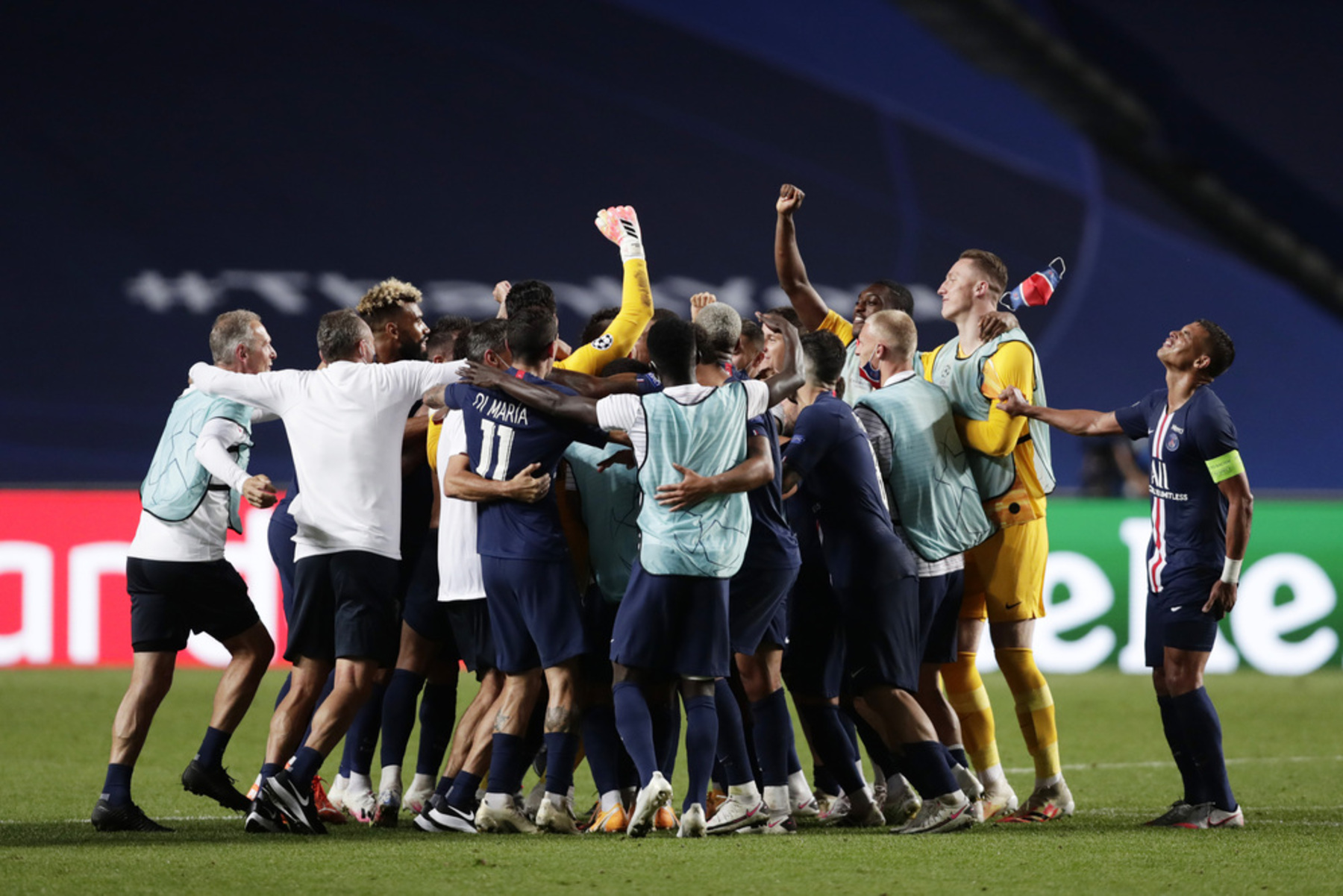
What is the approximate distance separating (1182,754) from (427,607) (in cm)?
299

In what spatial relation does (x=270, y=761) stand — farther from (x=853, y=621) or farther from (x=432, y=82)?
(x=432, y=82)

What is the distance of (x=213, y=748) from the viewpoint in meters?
6.20

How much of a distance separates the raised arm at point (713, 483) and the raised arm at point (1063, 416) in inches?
48.8

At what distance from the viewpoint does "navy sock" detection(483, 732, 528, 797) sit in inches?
231

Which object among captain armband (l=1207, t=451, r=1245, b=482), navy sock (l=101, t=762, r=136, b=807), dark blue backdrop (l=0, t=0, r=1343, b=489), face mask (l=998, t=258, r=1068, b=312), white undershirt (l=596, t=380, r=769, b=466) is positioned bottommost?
navy sock (l=101, t=762, r=136, b=807)

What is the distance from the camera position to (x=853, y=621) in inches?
240

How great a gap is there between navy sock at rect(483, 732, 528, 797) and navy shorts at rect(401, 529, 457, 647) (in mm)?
853

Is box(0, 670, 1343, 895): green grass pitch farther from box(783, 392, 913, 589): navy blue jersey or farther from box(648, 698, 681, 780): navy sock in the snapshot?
box(783, 392, 913, 589): navy blue jersey

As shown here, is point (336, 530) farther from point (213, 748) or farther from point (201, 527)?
point (213, 748)

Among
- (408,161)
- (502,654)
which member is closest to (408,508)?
(502,654)

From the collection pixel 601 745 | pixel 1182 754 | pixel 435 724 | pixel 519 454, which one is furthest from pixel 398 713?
pixel 1182 754

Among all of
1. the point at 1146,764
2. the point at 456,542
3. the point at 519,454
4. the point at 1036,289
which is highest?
the point at 1036,289

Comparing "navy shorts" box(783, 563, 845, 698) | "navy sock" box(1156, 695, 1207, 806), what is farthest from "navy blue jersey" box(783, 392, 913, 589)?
"navy sock" box(1156, 695, 1207, 806)

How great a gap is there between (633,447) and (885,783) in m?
1.97
